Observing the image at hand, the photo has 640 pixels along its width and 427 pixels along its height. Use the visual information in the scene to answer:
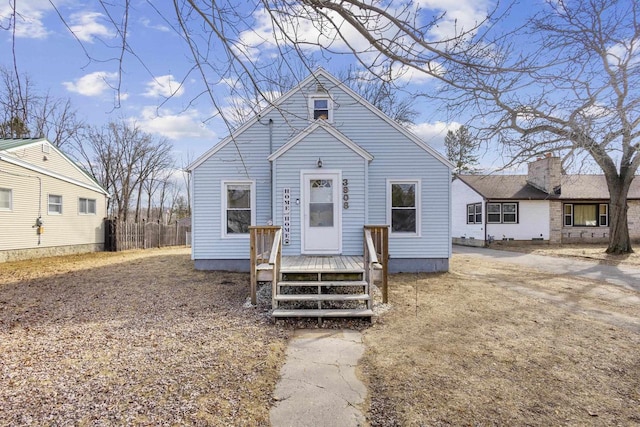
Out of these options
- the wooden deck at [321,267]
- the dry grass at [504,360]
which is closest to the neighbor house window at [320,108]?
the wooden deck at [321,267]

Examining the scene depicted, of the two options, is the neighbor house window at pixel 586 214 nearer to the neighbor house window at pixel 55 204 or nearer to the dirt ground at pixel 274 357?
the dirt ground at pixel 274 357

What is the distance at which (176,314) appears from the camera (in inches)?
224

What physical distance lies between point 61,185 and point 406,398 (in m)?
15.8

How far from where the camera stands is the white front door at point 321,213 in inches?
344

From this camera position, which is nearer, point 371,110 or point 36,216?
point 371,110

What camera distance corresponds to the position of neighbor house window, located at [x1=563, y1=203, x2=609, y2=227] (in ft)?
66.4

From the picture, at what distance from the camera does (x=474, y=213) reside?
2130cm

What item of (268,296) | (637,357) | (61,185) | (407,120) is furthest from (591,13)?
(61,185)

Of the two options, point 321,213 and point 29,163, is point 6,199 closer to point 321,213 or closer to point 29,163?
point 29,163

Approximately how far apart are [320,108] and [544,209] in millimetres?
16037

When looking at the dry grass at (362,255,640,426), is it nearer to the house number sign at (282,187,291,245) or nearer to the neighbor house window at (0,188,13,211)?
the house number sign at (282,187,291,245)

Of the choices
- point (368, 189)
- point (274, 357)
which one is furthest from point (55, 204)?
point (274, 357)

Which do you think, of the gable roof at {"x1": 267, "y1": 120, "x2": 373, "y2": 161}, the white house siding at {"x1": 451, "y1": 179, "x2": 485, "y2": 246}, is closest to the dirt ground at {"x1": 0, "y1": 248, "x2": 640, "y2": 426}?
the gable roof at {"x1": 267, "y1": 120, "x2": 373, "y2": 161}

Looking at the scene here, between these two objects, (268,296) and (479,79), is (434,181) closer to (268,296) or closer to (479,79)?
(268,296)
